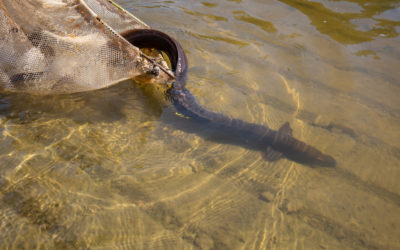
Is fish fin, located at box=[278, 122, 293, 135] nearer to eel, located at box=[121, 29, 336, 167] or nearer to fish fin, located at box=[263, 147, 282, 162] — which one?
eel, located at box=[121, 29, 336, 167]

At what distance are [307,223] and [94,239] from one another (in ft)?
6.13

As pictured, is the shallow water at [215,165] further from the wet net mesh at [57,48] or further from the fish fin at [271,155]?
the wet net mesh at [57,48]

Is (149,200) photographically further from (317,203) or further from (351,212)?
(351,212)

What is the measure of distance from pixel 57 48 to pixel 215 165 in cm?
217

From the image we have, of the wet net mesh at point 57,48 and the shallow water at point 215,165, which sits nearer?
the shallow water at point 215,165

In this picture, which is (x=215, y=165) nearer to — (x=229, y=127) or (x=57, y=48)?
(x=229, y=127)

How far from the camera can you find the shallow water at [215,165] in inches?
92.0

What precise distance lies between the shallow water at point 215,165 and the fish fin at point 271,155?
0.07 meters

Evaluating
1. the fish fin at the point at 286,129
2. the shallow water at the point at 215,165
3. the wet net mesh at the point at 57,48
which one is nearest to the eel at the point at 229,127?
the fish fin at the point at 286,129

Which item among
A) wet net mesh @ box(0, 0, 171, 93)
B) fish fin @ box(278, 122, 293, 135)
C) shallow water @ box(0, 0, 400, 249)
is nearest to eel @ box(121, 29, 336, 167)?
fish fin @ box(278, 122, 293, 135)

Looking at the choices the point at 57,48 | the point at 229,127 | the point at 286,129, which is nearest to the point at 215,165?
the point at 229,127

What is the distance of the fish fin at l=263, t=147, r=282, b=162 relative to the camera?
10.3 feet

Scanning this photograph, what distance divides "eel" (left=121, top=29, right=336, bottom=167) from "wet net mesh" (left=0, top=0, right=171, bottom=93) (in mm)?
648

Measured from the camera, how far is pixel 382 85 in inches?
163
